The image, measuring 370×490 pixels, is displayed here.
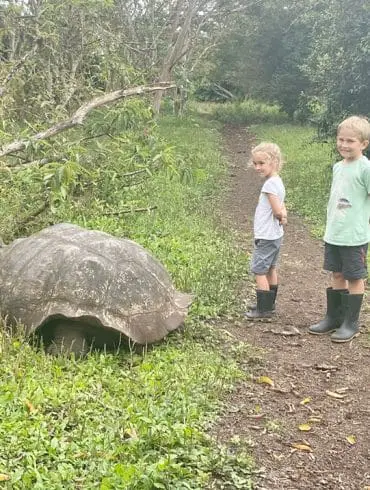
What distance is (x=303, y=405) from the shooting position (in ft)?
12.9

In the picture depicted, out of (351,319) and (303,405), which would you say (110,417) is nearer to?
(303,405)

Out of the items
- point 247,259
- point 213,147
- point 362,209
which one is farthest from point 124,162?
point 213,147

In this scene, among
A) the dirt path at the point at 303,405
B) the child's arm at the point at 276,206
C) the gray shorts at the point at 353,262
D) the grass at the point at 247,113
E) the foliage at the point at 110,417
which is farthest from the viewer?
the grass at the point at 247,113

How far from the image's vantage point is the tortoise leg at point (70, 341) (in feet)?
14.2

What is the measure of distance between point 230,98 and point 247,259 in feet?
90.3

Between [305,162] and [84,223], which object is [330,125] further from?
[84,223]

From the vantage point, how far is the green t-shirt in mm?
4938

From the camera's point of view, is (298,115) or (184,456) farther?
(298,115)

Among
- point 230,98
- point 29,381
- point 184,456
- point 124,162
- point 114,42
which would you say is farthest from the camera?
point 230,98

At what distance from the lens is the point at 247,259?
23.7ft

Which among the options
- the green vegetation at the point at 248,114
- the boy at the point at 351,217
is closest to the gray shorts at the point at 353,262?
the boy at the point at 351,217

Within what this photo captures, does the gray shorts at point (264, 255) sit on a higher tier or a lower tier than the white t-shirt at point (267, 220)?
lower

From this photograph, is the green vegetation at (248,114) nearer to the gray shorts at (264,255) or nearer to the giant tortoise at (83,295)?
the gray shorts at (264,255)

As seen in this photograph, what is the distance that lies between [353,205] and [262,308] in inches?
46.6
